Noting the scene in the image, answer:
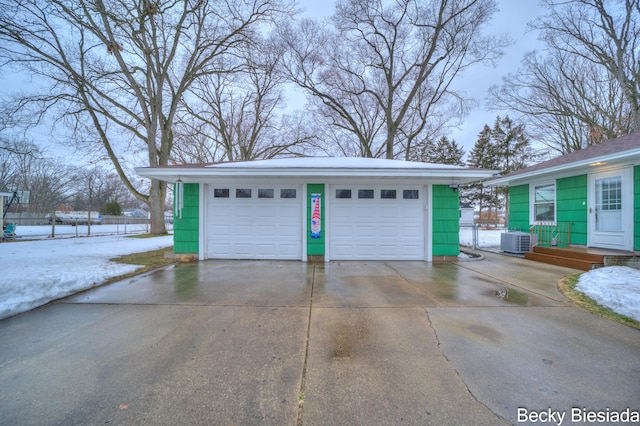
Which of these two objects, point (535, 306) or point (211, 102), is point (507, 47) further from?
point (211, 102)

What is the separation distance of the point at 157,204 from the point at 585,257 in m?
16.7

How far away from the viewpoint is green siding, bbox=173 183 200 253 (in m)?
7.23

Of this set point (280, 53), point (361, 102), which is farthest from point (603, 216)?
point (280, 53)

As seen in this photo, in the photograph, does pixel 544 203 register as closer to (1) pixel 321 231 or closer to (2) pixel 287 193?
(1) pixel 321 231

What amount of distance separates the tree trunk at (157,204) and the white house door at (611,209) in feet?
55.7

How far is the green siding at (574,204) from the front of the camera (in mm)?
7340

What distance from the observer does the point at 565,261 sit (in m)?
6.38

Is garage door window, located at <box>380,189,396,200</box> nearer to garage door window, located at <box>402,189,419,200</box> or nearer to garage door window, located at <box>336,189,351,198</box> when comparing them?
garage door window, located at <box>402,189,419,200</box>

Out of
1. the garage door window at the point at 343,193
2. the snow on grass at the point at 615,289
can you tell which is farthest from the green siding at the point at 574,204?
the garage door window at the point at 343,193

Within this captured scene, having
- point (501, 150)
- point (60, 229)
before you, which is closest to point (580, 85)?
point (501, 150)

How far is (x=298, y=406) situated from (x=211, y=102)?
21.4 metres

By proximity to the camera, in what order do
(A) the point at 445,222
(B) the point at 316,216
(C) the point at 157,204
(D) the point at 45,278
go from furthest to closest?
(C) the point at 157,204 < (A) the point at 445,222 < (B) the point at 316,216 < (D) the point at 45,278

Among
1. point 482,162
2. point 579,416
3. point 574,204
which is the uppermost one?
point 482,162

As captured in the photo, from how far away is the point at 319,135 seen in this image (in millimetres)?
22250
